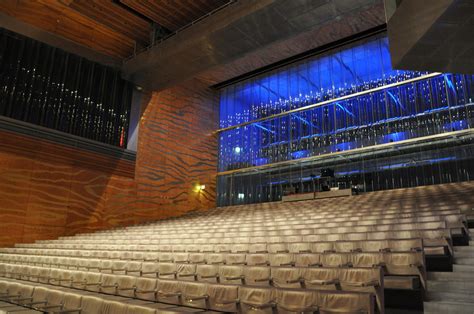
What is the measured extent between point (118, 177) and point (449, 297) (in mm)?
4760

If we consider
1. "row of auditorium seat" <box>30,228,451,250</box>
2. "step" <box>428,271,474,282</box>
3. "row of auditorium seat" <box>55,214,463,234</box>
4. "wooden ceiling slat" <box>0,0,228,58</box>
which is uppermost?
"wooden ceiling slat" <box>0,0,228,58</box>

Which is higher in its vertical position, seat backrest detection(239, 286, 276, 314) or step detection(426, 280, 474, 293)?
step detection(426, 280, 474, 293)

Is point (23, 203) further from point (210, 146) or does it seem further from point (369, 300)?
point (369, 300)

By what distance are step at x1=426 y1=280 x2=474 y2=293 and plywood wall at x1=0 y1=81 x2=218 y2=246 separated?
4.30 meters

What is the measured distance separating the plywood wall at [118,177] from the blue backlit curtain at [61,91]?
1.05ft

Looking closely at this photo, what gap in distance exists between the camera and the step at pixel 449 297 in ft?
4.90

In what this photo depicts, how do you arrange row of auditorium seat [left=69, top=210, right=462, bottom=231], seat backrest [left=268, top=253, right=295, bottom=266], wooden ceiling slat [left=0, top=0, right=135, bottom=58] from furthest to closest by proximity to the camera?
wooden ceiling slat [left=0, top=0, right=135, bottom=58] → row of auditorium seat [left=69, top=210, right=462, bottom=231] → seat backrest [left=268, top=253, right=295, bottom=266]

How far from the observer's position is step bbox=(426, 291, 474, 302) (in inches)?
58.8

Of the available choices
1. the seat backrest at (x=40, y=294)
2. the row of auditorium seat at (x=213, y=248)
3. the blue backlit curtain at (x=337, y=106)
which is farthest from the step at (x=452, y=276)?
the blue backlit curtain at (x=337, y=106)

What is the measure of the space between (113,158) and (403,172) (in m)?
4.12

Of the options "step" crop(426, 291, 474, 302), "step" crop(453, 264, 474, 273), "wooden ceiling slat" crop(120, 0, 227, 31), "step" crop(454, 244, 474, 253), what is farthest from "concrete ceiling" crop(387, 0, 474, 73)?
"wooden ceiling slat" crop(120, 0, 227, 31)

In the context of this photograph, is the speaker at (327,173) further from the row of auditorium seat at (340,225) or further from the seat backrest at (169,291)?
the seat backrest at (169,291)

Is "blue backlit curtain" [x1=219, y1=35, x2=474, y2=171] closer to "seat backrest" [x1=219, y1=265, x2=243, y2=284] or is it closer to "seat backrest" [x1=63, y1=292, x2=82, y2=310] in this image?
"seat backrest" [x1=219, y1=265, x2=243, y2=284]

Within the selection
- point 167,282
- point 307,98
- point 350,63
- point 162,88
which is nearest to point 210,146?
point 162,88
